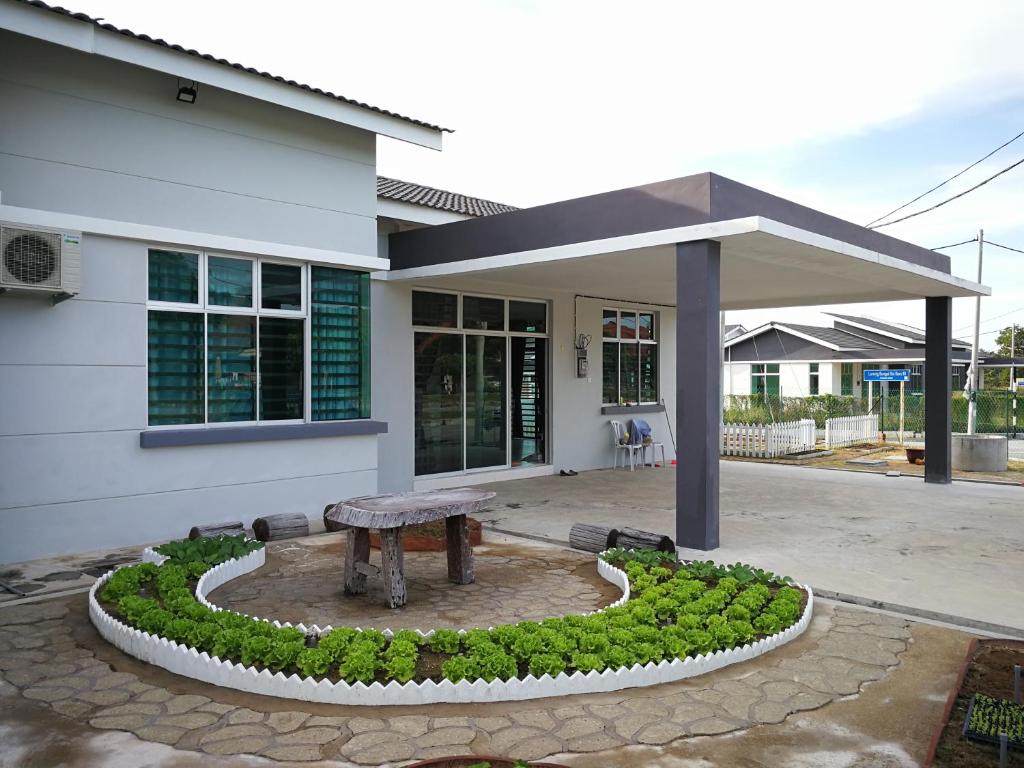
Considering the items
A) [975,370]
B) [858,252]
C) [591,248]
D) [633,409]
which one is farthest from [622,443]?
[975,370]

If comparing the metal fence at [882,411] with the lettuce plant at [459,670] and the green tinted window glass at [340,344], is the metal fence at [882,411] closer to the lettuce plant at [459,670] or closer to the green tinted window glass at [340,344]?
the green tinted window glass at [340,344]

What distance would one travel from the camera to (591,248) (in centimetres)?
768

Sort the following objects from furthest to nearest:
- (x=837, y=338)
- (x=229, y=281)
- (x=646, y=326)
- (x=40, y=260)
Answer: (x=837, y=338) → (x=646, y=326) → (x=229, y=281) → (x=40, y=260)

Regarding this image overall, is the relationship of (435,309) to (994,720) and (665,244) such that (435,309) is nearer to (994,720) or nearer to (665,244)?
(665,244)

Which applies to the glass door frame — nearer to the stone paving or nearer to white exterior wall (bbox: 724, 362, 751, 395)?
the stone paving

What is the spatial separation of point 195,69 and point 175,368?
2783mm

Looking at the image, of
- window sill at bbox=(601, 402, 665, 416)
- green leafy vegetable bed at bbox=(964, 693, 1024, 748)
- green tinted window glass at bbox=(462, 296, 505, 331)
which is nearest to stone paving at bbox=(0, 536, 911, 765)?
green leafy vegetable bed at bbox=(964, 693, 1024, 748)

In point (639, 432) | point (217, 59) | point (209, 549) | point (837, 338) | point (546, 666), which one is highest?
point (217, 59)

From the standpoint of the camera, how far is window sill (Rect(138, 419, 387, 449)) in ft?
24.0

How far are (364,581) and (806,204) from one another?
5.63 meters

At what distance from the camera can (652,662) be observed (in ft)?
13.6

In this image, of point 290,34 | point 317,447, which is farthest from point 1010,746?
point 290,34

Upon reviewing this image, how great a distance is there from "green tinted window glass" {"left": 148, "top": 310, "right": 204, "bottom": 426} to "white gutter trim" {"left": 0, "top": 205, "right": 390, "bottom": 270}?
71 cm

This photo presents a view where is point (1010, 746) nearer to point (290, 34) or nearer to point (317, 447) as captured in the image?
point (317, 447)
